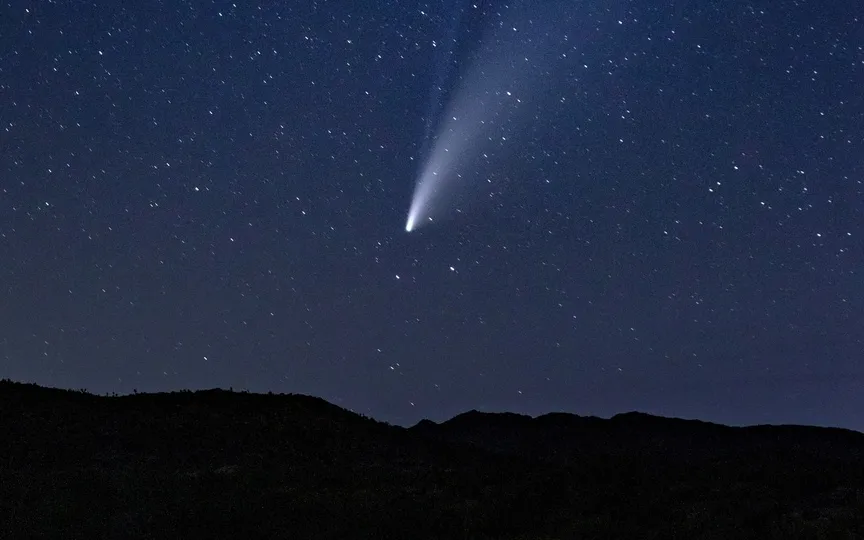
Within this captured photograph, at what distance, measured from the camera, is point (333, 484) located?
22.6 metres

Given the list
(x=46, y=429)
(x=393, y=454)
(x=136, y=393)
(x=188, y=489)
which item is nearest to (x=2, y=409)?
(x=46, y=429)

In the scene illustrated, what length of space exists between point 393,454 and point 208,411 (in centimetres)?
949

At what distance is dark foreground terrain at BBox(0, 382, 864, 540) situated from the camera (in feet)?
54.6

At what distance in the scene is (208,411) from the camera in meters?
32.5

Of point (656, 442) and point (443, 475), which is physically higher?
point (656, 442)

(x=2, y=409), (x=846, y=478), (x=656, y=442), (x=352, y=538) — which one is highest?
(x=656, y=442)

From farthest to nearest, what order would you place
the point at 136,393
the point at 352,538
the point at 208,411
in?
the point at 136,393
the point at 208,411
the point at 352,538

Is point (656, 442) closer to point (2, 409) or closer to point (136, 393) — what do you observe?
point (136, 393)

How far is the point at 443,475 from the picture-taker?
2380 cm

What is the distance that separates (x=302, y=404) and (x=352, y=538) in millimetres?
20307

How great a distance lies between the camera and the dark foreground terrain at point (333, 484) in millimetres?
16656

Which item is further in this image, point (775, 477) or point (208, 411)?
point (208, 411)

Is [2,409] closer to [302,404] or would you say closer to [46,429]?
[46,429]

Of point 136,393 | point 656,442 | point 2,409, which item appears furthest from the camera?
point 656,442
